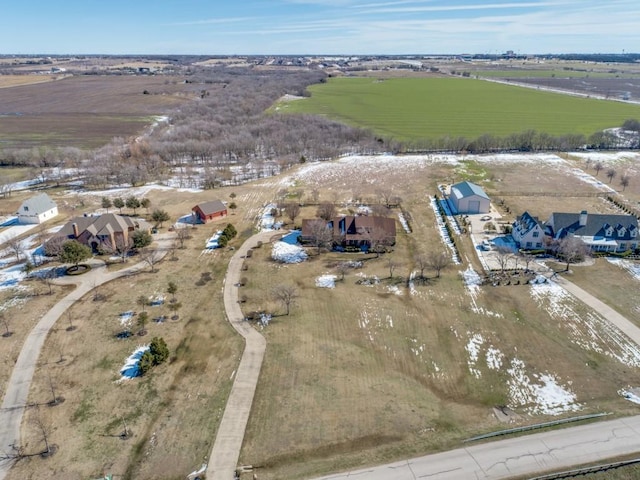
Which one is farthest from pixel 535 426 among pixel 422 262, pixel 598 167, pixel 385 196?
pixel 598 167

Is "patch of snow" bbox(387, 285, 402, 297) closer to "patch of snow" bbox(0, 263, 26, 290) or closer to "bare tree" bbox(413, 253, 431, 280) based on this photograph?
"bare tree" bbox(413, 253, 431, 280)

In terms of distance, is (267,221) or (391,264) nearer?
(391,264)

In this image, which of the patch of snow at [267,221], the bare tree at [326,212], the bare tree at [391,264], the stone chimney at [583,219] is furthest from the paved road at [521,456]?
the patch of snow at [267,221]

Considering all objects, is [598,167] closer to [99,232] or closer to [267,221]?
[267,221]

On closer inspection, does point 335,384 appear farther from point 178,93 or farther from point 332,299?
point 178,93

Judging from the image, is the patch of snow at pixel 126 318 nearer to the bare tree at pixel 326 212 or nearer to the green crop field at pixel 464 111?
the bare tree at pixel 326 212

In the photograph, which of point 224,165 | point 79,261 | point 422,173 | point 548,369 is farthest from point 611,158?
point 79,261
